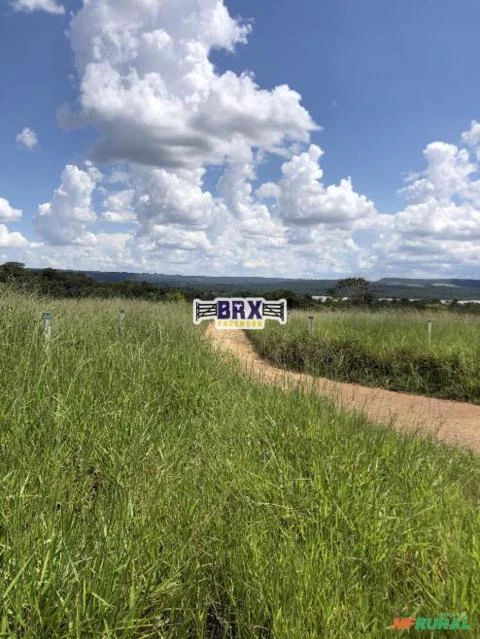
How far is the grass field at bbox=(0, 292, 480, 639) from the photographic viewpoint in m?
1.71

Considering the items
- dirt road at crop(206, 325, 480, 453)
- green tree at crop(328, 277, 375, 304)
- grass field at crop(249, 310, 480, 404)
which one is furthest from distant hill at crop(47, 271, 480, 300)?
dirt road at crop(206, 325, 480, 453)

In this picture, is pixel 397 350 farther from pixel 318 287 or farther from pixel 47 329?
pixel 318 287

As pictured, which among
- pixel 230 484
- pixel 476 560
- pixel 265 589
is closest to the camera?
pixel 265 589

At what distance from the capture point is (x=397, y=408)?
668 centimetres

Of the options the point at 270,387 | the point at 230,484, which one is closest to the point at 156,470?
the point at 230,484

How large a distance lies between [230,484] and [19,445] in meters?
1.12

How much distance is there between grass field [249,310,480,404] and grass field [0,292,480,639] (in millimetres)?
3898

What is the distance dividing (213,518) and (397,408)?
4912 mm

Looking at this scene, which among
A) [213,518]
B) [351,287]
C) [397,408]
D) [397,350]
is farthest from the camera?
[351,287]

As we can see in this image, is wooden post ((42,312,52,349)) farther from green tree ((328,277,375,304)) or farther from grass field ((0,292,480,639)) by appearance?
green tree ((328,277,375,304))

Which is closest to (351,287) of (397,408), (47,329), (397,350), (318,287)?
(397,350)

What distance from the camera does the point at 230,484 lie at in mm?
2656

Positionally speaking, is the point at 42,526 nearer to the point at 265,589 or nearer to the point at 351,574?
the point at 265,589

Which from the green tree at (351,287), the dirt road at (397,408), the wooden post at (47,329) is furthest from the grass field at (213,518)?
the green tree at (351,287)
